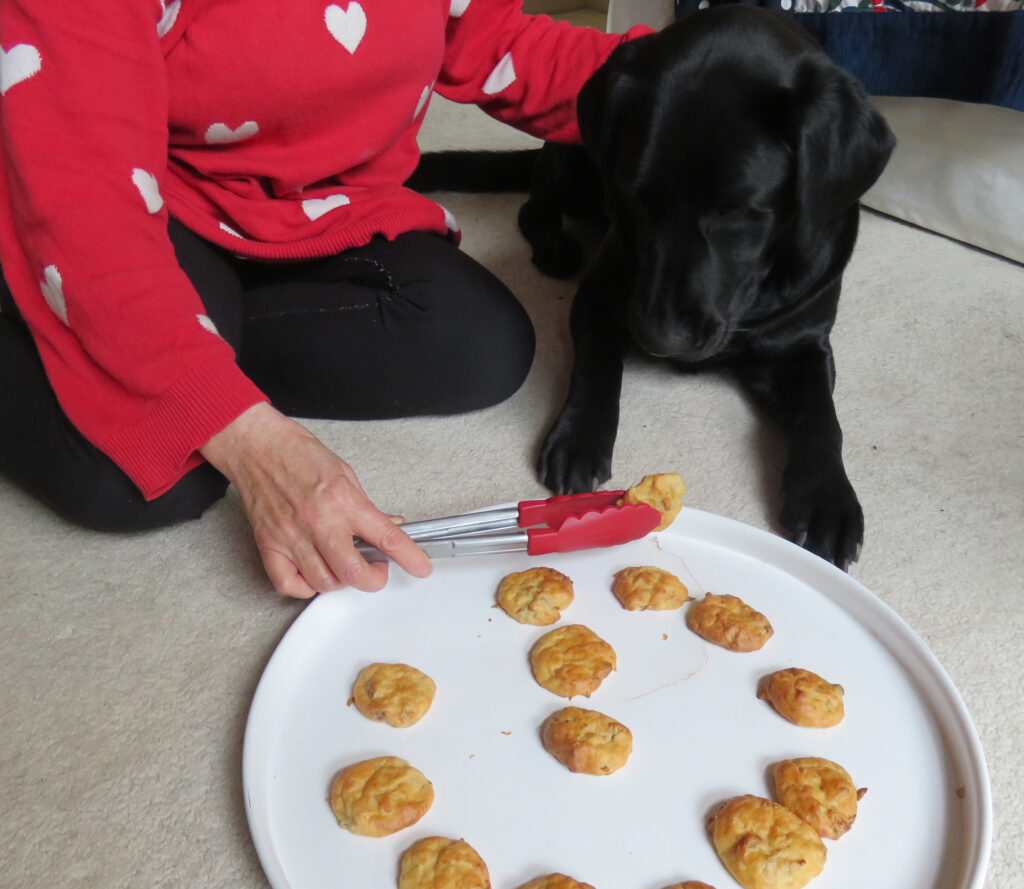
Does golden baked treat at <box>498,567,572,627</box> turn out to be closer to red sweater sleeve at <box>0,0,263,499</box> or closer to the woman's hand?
the woman's hand

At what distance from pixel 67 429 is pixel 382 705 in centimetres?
45

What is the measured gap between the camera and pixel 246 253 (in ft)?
3.27

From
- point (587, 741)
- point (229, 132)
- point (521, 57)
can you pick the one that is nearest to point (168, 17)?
point (229, 132)

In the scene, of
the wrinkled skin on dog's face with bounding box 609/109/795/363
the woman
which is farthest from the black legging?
the wrinkled skin on dog's face with bounding box 609/109/795/363

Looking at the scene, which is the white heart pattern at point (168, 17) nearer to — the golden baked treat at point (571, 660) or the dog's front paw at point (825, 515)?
the golden baked treat at point (571, 660)

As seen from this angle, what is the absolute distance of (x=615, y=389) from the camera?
1.08 metres

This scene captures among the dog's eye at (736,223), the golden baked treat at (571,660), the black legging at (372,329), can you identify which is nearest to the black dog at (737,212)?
the dog's eye at (736,223)

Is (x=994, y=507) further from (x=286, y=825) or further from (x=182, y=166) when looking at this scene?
(x=182, y=166)

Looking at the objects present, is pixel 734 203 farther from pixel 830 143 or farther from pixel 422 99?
pixel 422 99

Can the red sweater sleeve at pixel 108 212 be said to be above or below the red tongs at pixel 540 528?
above

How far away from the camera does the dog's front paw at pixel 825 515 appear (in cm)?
90

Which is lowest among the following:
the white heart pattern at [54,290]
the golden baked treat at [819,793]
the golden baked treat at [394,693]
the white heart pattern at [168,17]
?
the golden baked treat at [394,693]

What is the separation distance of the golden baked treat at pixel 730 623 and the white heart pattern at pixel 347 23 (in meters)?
0.67

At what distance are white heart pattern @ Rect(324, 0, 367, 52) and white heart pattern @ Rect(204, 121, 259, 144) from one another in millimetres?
125
